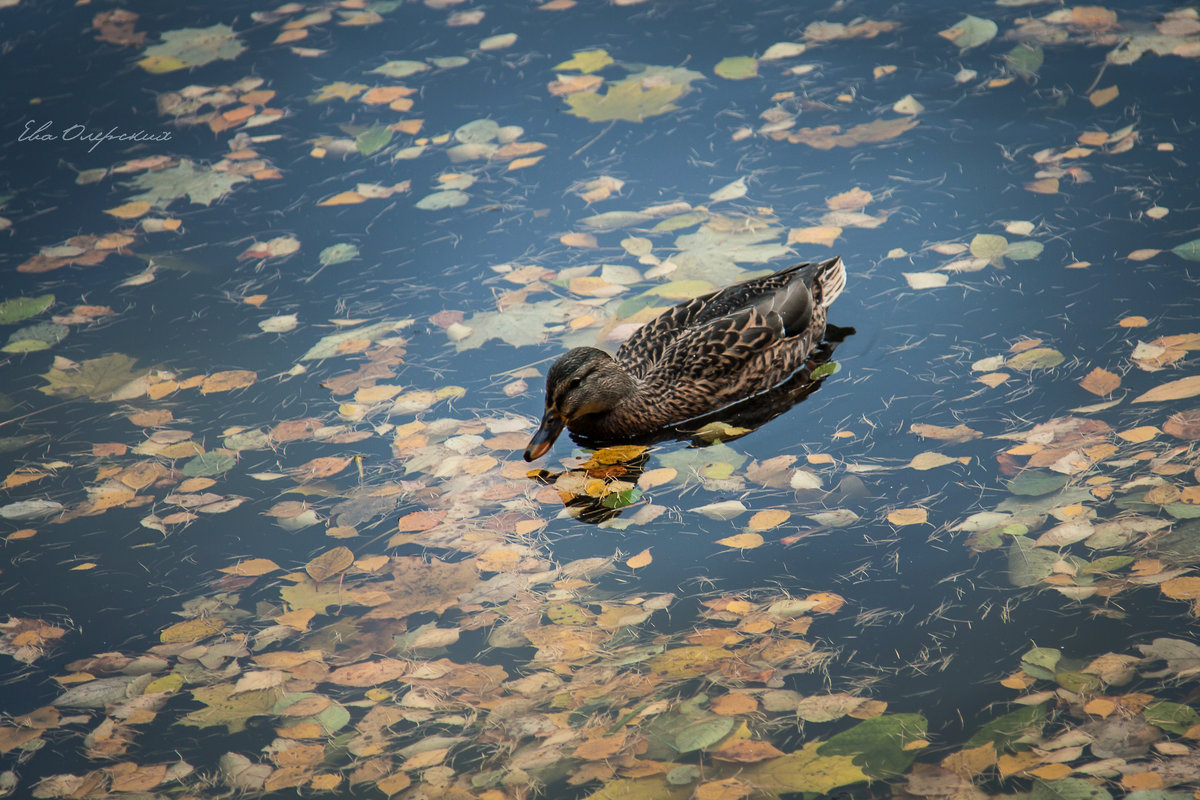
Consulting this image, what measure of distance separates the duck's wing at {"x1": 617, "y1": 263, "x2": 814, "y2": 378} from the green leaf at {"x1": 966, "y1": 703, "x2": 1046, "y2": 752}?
2826mm

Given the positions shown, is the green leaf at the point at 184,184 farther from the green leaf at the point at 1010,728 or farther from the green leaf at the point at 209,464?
the green leaf at the point at 1010,728

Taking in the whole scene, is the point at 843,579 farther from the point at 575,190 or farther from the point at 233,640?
the point at 575,190

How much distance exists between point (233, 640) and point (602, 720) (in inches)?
69.6

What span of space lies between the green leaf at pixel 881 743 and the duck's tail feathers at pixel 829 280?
3.06 meters

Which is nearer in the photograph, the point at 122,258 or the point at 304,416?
the point at 304,416

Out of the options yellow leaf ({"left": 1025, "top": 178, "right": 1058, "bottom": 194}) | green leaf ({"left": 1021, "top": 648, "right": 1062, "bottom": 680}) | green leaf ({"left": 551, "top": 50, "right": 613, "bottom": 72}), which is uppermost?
green leaf ({"left": 551, "top": 50, "right": 613, "bottom": 72})

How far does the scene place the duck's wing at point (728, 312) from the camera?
6148mm

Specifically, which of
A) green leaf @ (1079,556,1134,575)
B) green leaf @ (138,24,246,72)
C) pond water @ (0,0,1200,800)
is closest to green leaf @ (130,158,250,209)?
pond water @ (0,0,1200,800)

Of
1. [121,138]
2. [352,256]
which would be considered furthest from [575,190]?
[121,138]

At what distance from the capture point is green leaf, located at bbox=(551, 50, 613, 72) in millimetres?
9930

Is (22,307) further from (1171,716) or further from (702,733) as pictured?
(1171,716)

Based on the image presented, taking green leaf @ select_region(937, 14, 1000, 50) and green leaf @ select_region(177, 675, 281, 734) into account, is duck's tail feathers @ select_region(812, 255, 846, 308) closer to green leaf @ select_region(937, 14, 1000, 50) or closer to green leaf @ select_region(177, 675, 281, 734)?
green leaf @ select_region(177, 675, 281, 734)

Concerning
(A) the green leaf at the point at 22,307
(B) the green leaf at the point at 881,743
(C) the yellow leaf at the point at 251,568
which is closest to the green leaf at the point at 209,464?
(C) the yellow leaf at the point at 251,568

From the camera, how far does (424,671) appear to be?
4.36m
